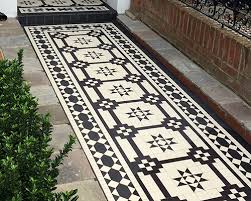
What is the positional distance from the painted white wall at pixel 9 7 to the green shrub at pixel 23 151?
3.33 metres

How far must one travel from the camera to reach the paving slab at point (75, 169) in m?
2.69

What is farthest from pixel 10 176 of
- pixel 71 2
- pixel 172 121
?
pixel 71 2

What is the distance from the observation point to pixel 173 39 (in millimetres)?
4879

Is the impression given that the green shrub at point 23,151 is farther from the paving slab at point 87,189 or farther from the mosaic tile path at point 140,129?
the mosaic tile path at point 140,129

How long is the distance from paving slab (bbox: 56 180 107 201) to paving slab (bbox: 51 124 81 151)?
0.38 metres

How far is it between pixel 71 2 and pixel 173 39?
1.89 meters

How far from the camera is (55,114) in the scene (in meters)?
3.40

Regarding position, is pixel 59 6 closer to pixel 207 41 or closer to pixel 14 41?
pixel 14 41

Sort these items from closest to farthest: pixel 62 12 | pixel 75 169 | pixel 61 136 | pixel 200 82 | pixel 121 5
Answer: pixel 75 169 → pixel 61 136 → pixel 200 82 → pixel 62 12 → pixel 121 5

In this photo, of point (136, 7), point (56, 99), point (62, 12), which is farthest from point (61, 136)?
point (136, 7)

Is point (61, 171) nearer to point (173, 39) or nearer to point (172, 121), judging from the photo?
point (172, 121)

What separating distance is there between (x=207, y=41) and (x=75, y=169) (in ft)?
6.82

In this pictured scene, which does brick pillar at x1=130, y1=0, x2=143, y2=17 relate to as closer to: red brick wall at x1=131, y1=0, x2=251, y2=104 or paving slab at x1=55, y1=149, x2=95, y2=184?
red brick wall at x1=131, y1=0, x2=251, y2=104

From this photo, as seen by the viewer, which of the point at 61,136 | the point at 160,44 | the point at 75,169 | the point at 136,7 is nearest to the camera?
the point at 75,169
